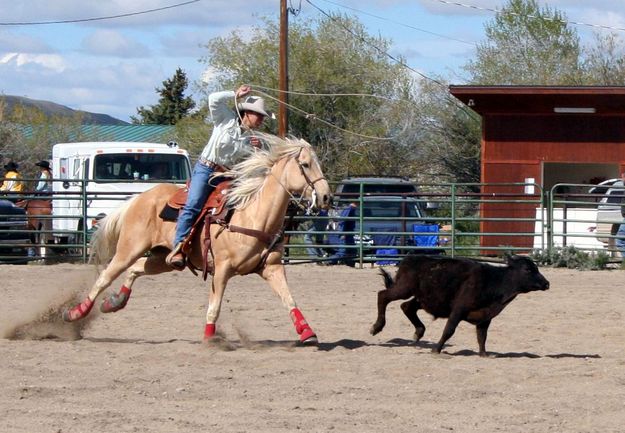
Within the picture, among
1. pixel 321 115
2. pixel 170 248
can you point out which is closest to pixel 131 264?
pixel 170 248

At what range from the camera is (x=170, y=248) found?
356 inches

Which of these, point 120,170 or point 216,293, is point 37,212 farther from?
point 216,293

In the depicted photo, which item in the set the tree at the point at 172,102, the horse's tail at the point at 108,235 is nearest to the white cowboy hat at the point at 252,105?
the horse's tail at the point at 108,235

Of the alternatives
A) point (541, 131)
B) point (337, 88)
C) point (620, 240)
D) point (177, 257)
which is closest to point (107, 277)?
point (177, 257)

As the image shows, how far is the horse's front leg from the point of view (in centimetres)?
831

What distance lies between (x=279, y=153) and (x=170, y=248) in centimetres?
125

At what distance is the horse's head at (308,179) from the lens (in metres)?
8.10

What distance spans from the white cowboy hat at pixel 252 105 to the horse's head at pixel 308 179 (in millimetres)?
425

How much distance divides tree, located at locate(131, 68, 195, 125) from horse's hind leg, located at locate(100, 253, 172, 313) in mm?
52456

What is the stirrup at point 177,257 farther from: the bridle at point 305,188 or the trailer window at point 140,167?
the trailer window at point 140,167

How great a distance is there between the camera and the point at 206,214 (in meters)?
8.69

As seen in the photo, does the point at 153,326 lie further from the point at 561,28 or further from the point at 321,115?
the point at 561,28

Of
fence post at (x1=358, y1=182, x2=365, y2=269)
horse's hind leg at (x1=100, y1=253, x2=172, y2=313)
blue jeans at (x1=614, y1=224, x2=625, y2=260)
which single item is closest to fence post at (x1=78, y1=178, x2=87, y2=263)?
fence post at (x1=358, y1=182, x2=365, y2=269)

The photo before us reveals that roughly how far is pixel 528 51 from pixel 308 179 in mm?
30861
